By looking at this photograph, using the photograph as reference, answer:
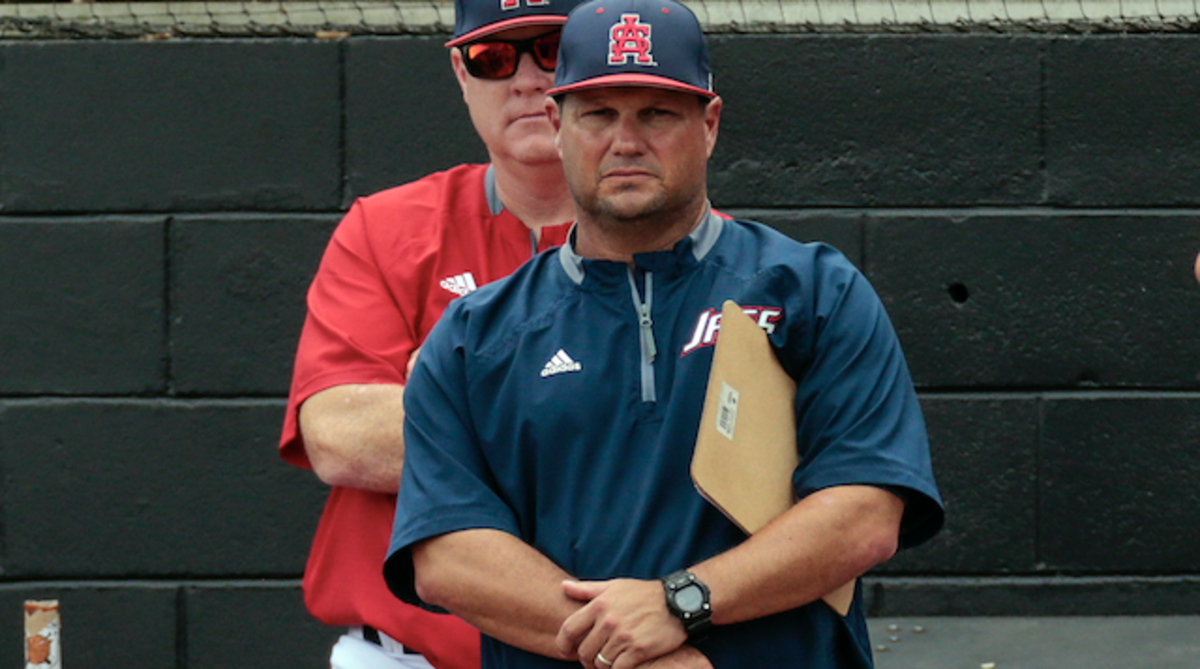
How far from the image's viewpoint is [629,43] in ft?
6.83

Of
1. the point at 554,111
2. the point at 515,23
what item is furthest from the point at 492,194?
the point at 554,111

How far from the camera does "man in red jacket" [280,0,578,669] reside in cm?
256

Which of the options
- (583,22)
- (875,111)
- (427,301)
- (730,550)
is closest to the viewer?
(730,550)

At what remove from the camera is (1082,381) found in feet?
14.6

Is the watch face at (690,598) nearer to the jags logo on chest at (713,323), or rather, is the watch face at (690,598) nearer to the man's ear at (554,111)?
the jags logo on chest at (713,323)

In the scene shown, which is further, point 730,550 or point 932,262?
point 932,262

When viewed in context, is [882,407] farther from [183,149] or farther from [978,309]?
[183,149]

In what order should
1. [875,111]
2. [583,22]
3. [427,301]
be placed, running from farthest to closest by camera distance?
[875,111] < [427,301] < [583,22]

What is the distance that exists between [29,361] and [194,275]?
2.09 feet

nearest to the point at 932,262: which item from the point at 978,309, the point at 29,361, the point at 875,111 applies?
the point at 978,309

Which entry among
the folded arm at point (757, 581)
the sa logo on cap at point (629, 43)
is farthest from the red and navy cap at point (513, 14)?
the folded arm at point (757, 581)

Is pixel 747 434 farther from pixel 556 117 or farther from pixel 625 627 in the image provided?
pixel 556 117

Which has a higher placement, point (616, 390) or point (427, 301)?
point (427, 301)

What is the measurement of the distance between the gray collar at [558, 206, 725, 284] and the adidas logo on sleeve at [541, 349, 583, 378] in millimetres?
139
